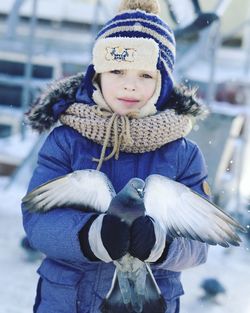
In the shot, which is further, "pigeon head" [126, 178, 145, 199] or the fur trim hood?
the fur trim hood

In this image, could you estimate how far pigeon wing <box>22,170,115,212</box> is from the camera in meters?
1.31

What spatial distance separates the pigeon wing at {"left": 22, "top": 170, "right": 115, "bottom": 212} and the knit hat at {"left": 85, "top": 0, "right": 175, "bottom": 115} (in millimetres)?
291

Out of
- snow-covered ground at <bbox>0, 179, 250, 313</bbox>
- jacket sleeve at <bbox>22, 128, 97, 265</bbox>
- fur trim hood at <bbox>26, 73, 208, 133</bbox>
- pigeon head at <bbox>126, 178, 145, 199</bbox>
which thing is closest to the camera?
pigeon head at <bbox>126, 178, 145, 199</bbox>

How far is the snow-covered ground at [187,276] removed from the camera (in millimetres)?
2574

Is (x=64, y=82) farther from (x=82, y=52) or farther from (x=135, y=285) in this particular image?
(x=82, y=52)

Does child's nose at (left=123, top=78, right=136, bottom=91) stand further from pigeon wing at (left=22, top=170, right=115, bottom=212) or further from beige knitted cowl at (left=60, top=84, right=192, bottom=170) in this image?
pigeon wing at (left=22, top=170, right=115, bottom=212)

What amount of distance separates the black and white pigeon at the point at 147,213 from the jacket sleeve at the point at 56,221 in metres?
0.05

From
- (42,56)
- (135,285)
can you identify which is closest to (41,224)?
(135,285)

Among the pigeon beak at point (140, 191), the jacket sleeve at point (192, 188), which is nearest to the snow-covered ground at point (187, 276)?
the jacket sleeve at point (192, 188)

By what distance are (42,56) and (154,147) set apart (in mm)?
6317

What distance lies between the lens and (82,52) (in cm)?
925

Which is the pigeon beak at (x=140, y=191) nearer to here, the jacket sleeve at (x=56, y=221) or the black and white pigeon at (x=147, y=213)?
the black and white pigeon at (x=147, y=213)

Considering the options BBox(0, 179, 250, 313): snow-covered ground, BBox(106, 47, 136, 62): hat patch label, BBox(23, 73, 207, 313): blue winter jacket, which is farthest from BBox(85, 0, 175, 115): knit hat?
BBox(0, 179, 250, 313): snow-covered ground

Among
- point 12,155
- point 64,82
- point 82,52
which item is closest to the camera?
point 64,82
